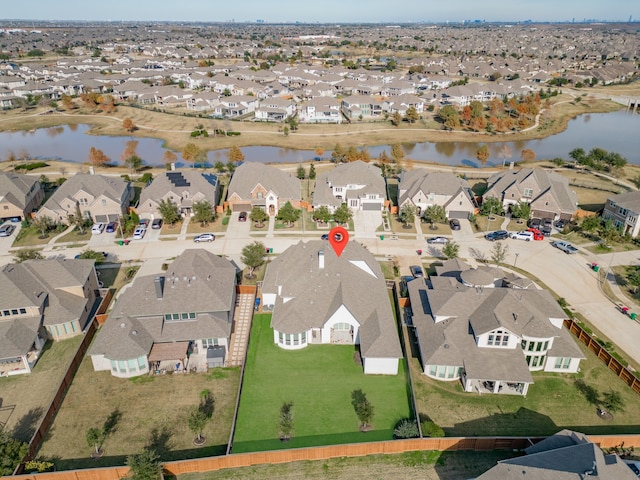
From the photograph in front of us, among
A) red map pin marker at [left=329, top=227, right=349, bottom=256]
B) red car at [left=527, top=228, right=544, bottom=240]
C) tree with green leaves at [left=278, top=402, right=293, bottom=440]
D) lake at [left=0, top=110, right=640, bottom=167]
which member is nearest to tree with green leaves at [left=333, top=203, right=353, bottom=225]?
red map pin marker at [left=329, top=227, right=349, bottom=256]

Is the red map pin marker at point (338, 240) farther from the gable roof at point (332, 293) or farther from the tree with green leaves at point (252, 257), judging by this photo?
the tree with green leaves at point (252, 257)

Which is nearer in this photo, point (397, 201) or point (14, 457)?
point (14, 457)

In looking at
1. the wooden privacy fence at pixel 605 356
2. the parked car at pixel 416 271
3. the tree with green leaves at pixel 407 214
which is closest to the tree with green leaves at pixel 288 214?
the tree with green leaves at pixel 407 214

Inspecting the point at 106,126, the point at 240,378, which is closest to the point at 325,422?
the point at 240,378

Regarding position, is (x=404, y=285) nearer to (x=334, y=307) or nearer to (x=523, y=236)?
(x=334, y=307)

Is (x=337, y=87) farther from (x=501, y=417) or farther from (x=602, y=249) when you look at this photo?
(x=501, y=417)

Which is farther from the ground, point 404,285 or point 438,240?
point 438,240

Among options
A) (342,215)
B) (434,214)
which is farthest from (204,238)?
(434,214)
